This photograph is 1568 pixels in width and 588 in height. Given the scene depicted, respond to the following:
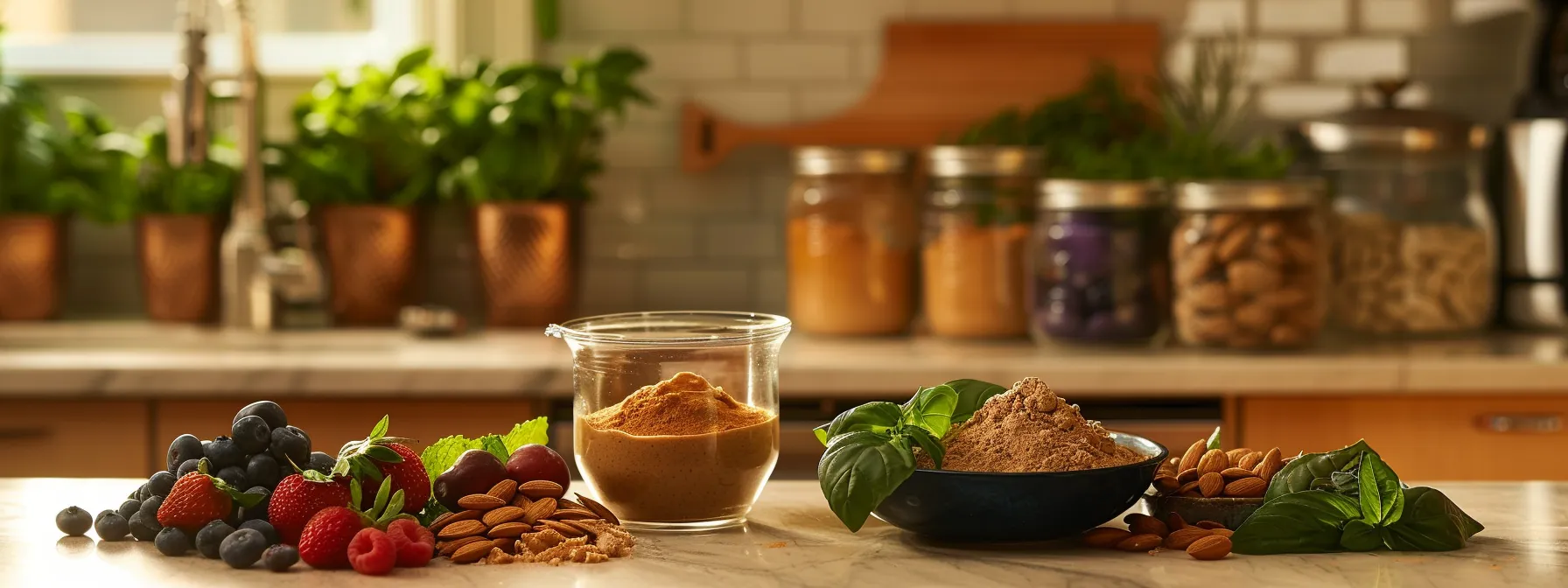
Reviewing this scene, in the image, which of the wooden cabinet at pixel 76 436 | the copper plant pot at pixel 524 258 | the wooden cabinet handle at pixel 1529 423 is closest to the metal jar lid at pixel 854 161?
the copper plant pot at pixel 524 258

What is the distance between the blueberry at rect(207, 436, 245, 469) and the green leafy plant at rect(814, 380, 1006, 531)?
471mm

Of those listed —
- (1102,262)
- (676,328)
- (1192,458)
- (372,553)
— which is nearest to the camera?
(372,553)

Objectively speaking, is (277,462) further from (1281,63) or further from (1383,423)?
(1281,63)

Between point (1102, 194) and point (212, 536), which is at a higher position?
point (1102, 194)

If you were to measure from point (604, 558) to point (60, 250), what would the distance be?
7.34ft

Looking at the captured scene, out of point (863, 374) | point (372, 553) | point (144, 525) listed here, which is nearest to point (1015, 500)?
point (372, 553)

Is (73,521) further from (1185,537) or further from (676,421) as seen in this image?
(1185,537)

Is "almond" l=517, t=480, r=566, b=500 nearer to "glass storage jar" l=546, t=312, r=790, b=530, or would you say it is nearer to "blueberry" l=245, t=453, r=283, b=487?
"glass storage jar" l=546, t=312, r=790, b=530

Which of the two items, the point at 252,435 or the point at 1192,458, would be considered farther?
the point at 1192,458

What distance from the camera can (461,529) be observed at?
1.20 meters

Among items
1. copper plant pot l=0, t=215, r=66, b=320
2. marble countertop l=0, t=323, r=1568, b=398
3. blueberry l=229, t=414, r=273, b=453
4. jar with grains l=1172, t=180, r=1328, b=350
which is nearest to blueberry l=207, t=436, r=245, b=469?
blueberry l=229, t=414, r=273, b=453

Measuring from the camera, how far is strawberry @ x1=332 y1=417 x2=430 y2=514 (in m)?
1.19

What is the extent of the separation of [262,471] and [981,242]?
1.66 meters

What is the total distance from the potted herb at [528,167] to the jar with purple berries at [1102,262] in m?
0.84
